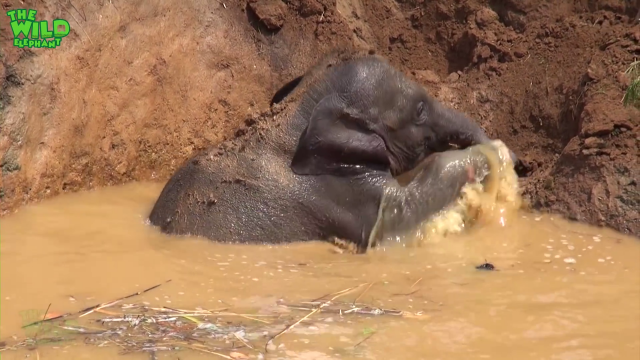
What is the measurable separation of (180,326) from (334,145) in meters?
2.53

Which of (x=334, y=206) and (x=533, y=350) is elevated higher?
(x=334, y=206)

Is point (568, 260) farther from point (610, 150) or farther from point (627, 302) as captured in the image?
point (610, 150)

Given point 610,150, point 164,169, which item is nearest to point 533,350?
point 610,150

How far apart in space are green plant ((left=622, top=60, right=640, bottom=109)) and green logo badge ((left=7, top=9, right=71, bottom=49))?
4.76m

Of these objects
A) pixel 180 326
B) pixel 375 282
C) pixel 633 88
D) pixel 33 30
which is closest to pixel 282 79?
pixel 33 30

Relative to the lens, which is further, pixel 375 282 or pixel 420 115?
pixel 420 115

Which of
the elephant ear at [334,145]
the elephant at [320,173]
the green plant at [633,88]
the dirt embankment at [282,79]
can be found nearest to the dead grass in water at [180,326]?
the elephant at [320,173]

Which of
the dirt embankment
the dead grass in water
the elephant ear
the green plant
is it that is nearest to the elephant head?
the elephant ear

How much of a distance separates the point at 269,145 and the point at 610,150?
268cm

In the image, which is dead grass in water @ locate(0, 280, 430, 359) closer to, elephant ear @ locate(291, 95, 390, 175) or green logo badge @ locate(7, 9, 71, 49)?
elephant ear @ locate(291, 95, 390, 175)

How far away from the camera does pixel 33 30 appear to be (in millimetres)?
6992

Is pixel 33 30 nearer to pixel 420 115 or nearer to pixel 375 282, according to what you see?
Result: pixel 420 115

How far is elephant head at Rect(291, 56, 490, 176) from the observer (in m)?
6.50

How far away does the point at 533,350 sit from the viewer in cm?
405
